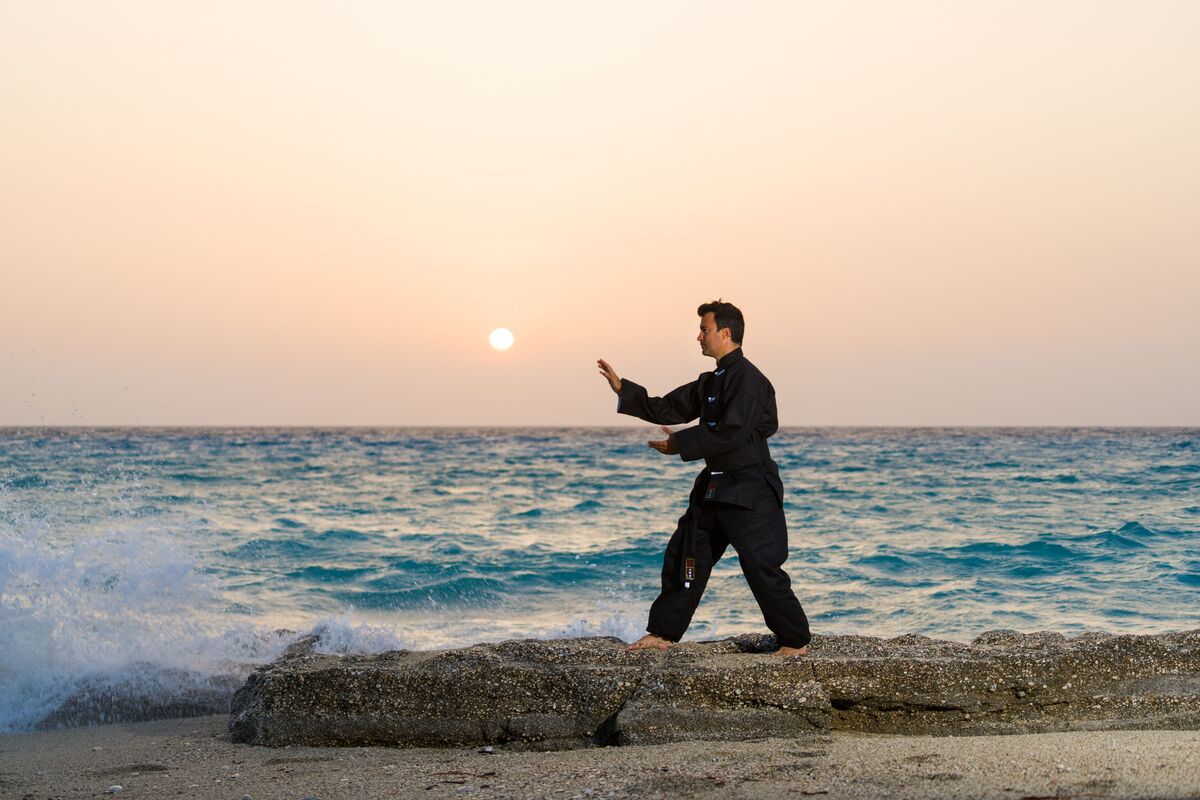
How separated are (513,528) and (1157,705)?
1323 cm

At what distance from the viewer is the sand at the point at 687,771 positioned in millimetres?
3713

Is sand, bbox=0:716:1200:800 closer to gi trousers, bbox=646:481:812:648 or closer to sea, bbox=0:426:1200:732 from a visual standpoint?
gi trousers, bbox=646:481:812:648

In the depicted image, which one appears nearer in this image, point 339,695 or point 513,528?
point 339,695

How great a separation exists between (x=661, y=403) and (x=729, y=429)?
541 mm

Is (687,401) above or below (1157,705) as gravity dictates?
above

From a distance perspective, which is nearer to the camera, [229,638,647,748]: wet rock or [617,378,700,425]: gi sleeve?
[229,638,647,748]: wet rock

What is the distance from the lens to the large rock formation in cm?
475

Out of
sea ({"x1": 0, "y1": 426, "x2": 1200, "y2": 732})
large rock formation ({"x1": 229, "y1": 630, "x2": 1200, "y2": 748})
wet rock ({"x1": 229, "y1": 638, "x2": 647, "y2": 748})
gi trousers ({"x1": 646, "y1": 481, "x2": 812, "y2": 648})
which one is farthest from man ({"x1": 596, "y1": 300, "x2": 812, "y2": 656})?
sea ({"x1": 0, "y1": 426, "x2": 1200, "y2": 732})

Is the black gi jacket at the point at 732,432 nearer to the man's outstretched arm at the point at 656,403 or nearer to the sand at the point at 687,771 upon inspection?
the man's outstretched arm at the point at 656,403

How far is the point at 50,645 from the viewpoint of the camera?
24.8 ft

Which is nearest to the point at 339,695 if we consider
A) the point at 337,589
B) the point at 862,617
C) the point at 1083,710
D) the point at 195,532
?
the point at 1083,710

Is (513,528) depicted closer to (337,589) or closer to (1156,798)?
(337,589)

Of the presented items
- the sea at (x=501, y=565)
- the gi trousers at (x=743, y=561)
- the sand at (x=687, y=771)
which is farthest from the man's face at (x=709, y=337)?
the sea at (x=501, y=565)

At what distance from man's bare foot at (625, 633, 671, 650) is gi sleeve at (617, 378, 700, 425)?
3.68 ft
